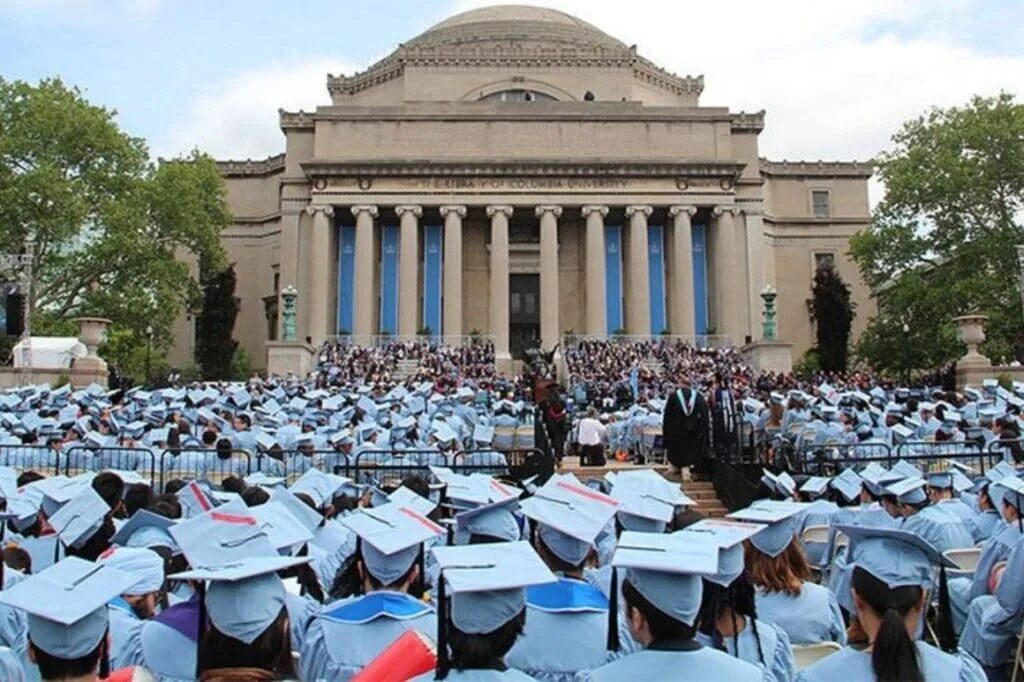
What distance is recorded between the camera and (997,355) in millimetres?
40062

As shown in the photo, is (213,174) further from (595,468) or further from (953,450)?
(953,450)

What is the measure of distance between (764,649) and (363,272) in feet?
145

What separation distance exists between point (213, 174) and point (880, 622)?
48.2m

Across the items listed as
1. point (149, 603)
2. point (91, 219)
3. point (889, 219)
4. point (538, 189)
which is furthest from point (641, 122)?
point (149, 603)

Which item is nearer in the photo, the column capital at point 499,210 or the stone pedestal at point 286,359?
the stone pedestal at point 286,359

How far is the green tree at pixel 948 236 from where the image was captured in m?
41.6

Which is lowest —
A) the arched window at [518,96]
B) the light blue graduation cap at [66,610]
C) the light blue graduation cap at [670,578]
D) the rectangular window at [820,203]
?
the light blue graduation cap at [66,610]

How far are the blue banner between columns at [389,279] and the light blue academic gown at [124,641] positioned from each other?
42.8 metres

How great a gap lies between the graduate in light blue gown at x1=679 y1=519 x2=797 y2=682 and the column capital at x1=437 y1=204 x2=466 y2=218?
4373 centimetres

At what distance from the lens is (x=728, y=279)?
47.6 meters

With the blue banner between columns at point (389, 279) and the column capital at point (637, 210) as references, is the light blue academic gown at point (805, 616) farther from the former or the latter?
the column capital at point (637, 210)

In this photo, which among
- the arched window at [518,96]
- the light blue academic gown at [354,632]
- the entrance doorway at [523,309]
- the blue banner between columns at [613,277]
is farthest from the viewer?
the arched window at [518,96]

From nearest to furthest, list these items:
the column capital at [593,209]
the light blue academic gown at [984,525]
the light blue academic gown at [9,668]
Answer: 1. the light blue academic gown at [9,668]
2. the light blue academic gown at [984,525]
3. the column capital at [593,209]

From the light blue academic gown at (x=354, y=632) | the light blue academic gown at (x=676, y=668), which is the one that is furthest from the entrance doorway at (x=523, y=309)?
the light blue academic gown at (x=676, y=668)
